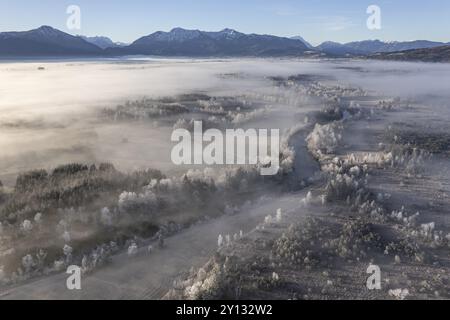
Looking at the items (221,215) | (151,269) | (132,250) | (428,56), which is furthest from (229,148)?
(428,56)

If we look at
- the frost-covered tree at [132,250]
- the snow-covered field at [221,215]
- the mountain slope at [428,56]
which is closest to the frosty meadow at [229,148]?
the snow-covered field at [221,215]

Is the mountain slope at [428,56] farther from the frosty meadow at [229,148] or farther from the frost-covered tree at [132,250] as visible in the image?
the frost-covered tree at [132,250]

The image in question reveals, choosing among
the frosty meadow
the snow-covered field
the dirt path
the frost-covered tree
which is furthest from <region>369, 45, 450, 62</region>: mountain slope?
the frost-covered tree

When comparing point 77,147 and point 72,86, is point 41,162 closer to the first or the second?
point 77,147

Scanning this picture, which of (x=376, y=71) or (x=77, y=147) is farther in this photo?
(x=376, y=71)

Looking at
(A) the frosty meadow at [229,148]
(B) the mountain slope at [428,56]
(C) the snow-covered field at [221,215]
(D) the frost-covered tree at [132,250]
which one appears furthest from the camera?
(B) the mountain slope at [428,56]

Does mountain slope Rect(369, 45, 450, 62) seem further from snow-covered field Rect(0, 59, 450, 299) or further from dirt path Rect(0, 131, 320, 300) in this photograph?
dirt path Rect(0, 131, 320, 300)

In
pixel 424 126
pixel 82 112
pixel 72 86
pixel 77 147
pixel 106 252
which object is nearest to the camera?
pixel 106 252

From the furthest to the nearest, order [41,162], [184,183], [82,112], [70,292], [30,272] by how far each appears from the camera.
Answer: [82,112] → [41,162] → [184,183] → [30,272] → [70,292]

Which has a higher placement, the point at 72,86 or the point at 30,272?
the point at 72,86

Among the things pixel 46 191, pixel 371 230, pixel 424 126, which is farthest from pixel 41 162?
pixel 424 126
